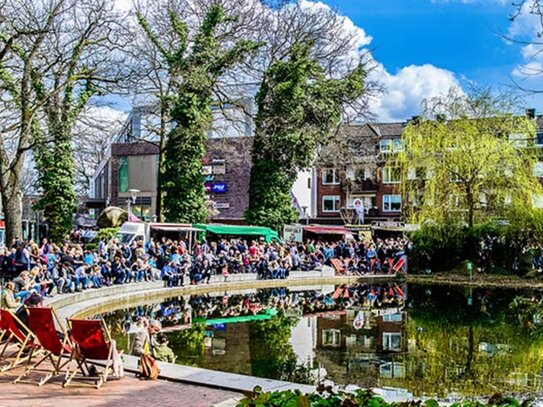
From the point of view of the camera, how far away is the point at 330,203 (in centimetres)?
5812

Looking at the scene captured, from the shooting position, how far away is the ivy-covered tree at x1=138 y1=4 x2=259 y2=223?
33.4 m

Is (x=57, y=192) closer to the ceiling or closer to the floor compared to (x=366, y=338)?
closer to the ceiling

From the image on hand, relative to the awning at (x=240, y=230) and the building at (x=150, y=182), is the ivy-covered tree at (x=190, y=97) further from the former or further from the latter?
the building at (x=150, y=182)

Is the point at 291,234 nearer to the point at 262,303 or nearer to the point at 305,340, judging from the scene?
the point at 262,303

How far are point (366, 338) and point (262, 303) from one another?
7332 mm

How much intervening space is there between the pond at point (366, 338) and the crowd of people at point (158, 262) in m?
1.70

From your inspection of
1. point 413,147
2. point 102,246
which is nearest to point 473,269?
point 413,147

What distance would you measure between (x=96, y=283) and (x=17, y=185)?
5.57 metres

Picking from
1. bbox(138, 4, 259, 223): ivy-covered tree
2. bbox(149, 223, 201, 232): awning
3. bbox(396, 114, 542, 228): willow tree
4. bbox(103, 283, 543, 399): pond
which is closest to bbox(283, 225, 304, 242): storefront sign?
bbox(138, 4, 259, 223): ivy-covered tree

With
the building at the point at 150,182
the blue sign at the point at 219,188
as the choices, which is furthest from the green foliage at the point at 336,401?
the blue sign at the point at 219,188

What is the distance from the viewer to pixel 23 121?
2281 centimetres

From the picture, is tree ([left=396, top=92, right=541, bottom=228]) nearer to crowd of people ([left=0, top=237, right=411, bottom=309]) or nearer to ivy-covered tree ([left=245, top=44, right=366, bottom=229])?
crowd of people ([left=0, top=237, right=411, bottom=309])

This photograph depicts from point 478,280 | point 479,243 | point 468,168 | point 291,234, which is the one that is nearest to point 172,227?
point 291,234

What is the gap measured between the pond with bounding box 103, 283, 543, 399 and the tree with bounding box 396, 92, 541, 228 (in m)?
7.14
